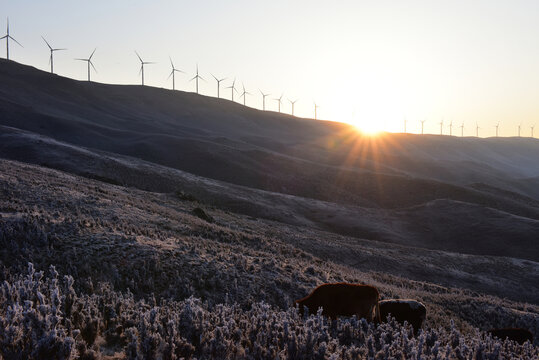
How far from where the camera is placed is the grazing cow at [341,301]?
9891mm

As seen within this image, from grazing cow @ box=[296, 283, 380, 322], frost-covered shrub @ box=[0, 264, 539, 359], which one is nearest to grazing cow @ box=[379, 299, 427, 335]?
grazing cow @ box=[296, 283, 380, 322]

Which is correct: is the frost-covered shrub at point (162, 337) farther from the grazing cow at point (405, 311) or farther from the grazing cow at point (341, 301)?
the grazing cow at point (405, 311)

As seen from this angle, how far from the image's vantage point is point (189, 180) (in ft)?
214

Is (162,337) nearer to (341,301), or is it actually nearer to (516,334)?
(341,301)

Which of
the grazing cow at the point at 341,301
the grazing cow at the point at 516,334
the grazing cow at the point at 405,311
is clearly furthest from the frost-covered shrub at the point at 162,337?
the grazing cow at the point at 516,334

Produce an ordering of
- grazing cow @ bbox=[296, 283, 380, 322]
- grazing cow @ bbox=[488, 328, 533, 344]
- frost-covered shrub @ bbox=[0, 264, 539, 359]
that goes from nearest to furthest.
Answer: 1. frost-covered shrub @ bbox=[0, 264, 539, 359]
2. grazing cow @ bbox=[296, 283, 380, 322]
3. grazing cow @ bbox=[488, 328, 533, 344]

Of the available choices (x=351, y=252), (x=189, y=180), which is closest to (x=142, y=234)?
(x=351, y=252)

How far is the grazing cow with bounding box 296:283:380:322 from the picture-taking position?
9891 millimetres

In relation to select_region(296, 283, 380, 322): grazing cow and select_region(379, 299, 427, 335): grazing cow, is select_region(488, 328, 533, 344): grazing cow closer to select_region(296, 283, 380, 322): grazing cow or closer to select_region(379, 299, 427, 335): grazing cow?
select_region(379, 299, 427, 335): grazing cow

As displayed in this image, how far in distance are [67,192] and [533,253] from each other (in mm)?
53125

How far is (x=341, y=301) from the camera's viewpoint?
9992 millimetres

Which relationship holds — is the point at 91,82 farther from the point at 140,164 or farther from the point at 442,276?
the point at 442,276

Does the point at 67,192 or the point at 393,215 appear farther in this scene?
the point at 393,215

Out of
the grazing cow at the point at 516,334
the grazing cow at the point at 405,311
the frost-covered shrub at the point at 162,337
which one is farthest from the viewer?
the grazing cow at the point at 516,334
